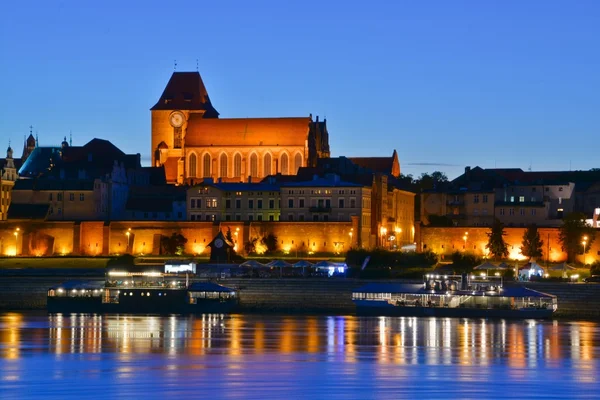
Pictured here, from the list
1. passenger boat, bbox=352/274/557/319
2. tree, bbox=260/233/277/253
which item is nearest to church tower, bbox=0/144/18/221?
tree, bbox=260/233/277/253

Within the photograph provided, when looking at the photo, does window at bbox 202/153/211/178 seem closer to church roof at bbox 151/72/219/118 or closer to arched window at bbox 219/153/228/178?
arched window at bbox 219/153/228/178

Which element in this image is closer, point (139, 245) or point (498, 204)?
point (139, 245)

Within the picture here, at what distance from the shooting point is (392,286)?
269ft

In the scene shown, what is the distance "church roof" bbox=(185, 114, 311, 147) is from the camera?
149250 millimetres

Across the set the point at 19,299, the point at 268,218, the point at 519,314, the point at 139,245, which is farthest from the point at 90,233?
A: the point at 519,314

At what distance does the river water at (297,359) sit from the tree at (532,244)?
4262 cm

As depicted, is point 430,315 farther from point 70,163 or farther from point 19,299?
point 70,163

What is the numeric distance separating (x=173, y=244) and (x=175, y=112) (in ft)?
146

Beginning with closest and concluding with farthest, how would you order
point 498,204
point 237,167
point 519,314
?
point 519,314
point 498,204
point 237,167

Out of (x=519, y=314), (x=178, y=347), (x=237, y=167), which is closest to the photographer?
(x=178, y=347)

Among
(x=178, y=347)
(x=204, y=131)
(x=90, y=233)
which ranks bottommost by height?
(x=178, y=347)

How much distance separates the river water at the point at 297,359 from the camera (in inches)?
1757

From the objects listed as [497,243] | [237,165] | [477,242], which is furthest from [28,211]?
[497,243]

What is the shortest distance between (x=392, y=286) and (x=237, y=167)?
229 ft
